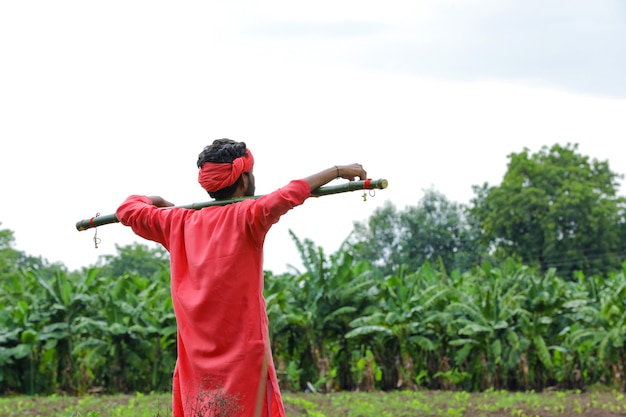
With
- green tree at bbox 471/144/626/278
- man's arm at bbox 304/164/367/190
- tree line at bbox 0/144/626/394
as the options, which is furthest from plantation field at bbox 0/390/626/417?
green tree at bbox 471/144/626/278

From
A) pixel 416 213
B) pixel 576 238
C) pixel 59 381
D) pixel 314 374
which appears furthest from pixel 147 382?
pixel 416 213

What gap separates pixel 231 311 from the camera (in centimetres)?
298

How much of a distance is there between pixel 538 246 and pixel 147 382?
127 feet

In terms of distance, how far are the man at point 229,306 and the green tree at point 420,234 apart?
4889 centimetres

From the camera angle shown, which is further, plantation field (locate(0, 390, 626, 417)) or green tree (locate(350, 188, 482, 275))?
green tree (locate(350, 188, 482, 275))

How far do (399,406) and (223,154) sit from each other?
6105 mm

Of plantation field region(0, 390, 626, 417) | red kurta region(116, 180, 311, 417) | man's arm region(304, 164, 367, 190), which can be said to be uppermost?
man's arm region(304, 164, 367, 190)

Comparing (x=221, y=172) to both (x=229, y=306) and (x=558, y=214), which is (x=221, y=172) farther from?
(x=558, y=214)

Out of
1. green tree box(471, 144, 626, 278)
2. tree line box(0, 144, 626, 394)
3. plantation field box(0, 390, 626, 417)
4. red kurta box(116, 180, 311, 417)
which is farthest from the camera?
green tree box(471, 144, 626, 278)

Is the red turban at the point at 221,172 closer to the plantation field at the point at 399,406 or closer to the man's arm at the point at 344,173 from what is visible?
the man's arm at the point at 344,173

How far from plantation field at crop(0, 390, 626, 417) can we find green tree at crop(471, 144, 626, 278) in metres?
37.0

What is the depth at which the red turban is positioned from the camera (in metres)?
3.17

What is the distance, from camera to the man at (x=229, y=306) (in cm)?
296

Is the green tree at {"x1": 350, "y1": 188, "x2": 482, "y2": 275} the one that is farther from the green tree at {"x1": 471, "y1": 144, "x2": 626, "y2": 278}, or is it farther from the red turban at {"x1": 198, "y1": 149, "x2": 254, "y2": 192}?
the red turban at {"x1": 198, "y1": 149, "x2": 254, "y2": 192}
